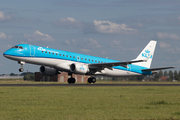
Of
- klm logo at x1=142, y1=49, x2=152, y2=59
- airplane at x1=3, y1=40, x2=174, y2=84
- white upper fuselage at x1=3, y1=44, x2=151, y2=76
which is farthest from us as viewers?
klm logo at x1=142, y1=49, x2=152, y2=59

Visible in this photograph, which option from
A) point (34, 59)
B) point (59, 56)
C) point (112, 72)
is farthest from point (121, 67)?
point (34, 59)

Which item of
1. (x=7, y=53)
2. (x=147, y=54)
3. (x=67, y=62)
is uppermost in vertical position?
(x=147, y=54)

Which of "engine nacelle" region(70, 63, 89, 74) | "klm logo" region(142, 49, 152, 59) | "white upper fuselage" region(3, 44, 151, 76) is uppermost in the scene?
"klm logo" region(142, 49, 152, 59)

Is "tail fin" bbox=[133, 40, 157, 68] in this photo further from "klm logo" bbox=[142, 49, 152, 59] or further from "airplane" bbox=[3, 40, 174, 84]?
"airplane" bbox=[3, 40, 174, 84]

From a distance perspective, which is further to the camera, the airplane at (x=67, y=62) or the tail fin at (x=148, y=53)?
the tail fin at (x=148, y=53)

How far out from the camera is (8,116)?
37.8 feet

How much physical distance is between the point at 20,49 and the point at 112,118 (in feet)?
106

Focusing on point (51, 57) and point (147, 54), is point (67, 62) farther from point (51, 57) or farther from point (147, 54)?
point (147, 54)

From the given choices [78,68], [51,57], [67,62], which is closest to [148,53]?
[78,68]

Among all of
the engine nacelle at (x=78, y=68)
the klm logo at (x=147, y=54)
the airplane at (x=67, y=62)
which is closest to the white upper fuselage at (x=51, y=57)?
the airplane at (x=67, y=62)

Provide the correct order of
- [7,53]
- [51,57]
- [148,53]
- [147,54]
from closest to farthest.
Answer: [7,53], [51,57], [147,54], [148,53]

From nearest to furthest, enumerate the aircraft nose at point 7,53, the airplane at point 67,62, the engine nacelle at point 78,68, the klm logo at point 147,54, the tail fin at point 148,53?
the aircraft nose at point 7,53 < the airplane at point 67,62 < the engine nacelle at point 78,68 < the tail fin at point 148,53 < the klm logo at point 147,54

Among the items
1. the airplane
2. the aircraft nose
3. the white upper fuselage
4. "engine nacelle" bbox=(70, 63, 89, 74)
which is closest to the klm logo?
the airplane

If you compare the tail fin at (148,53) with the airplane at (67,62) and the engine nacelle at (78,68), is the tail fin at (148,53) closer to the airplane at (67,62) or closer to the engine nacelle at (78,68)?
the airplane at (67,62)
